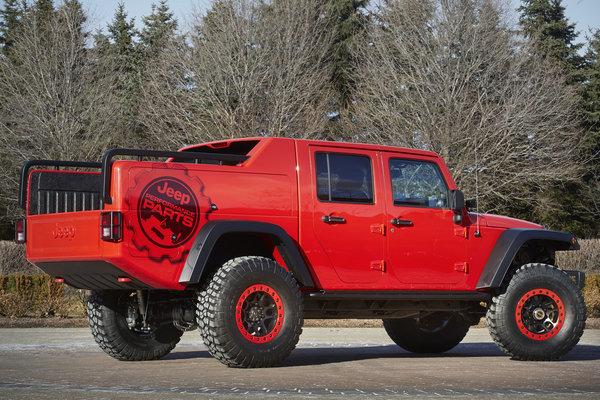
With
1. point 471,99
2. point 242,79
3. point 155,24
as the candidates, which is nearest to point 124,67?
point 155,24

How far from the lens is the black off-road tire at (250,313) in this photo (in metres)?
7.95

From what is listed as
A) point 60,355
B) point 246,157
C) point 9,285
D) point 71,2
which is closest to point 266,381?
point 246,157

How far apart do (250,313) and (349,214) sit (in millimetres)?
1515

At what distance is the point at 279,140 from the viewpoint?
873 centimetres

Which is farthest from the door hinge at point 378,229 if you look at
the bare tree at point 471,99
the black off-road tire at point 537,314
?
the bare tree at point 471,99

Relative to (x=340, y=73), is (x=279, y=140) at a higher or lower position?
lower

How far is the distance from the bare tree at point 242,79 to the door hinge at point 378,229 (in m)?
23.0

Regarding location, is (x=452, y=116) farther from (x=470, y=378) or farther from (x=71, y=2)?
(x=470, y=378)

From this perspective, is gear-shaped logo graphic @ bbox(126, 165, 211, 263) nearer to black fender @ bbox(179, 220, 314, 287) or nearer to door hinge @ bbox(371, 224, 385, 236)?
black fender @ bbox(179, 220, 314, 287)

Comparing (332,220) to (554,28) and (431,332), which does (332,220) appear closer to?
(431,332)

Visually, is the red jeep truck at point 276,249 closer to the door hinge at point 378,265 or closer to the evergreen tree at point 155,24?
Answer: the door hinge at point 378,265

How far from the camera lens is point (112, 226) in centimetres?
763

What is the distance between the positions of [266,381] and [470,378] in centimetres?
181

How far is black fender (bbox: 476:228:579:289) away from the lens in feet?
31.8
